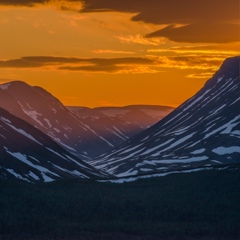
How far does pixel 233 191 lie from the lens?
73312 millimetres

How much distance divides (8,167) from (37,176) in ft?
19.1

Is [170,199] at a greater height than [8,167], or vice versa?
[170,199]

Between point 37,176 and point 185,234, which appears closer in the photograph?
point 185,234

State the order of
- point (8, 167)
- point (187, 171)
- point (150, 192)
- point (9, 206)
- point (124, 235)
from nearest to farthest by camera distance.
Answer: point (124, 235)
point (9, 206)
point (150, 192)
point (187, 171)
point (8, 167)

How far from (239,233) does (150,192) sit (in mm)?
22583

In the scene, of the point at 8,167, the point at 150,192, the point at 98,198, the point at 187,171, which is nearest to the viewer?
the point at 98,198

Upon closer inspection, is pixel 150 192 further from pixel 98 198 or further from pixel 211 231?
pixel 211 231

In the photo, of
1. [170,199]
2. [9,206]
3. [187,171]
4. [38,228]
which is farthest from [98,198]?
[187,171]

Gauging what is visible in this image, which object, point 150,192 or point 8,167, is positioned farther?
point 8,167

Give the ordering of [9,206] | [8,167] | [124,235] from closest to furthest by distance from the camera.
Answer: [124,235]
[9,206]
[8,167]

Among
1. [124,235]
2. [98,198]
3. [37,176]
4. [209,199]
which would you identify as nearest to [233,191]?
[209,199]

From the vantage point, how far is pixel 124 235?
52.6 m

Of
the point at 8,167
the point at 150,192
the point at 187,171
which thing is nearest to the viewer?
the point at 150,192

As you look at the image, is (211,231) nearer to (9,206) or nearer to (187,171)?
(9,206)
